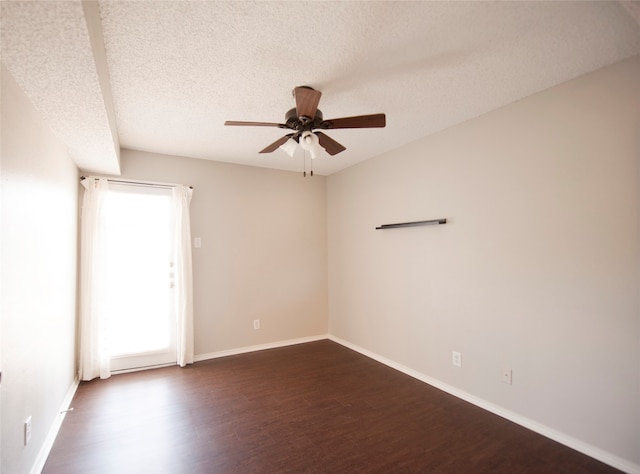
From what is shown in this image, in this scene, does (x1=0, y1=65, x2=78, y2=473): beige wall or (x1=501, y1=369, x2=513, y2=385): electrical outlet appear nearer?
(x1=0, y1=65, x2=78, y2=473): beige wall

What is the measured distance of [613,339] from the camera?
1.99 metres

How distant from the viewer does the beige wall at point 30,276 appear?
1.54 m

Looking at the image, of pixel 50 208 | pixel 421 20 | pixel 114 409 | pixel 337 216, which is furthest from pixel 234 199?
pixel 421 20

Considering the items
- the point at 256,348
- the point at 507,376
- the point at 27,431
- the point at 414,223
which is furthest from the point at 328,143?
the point at 256,348

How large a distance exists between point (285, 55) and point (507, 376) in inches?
112

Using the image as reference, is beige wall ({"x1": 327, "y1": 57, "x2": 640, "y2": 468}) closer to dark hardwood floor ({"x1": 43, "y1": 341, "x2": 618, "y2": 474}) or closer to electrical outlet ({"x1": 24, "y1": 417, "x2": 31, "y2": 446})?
dark hardwood floor ({"x1": 43, "y1": 341, "x2": 618, "y2": 474})

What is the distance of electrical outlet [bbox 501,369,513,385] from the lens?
250cm

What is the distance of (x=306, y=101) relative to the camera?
6.40ft

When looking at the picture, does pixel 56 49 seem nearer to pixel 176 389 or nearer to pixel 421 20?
pixel 421 20

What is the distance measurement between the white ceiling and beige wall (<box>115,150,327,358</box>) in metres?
1.21

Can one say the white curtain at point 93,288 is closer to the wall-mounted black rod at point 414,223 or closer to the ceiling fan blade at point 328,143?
the ceiling fan blade at point 328,143

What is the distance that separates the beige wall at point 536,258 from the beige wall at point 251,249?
1442mm

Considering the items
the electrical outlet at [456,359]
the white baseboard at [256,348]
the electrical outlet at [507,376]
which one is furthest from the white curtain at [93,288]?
the electrical outlet at [507,376]

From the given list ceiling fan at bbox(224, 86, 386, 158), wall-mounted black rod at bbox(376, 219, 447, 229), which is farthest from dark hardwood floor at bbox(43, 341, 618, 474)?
ceiling fan at bbox(224, 86, 386, 158)
